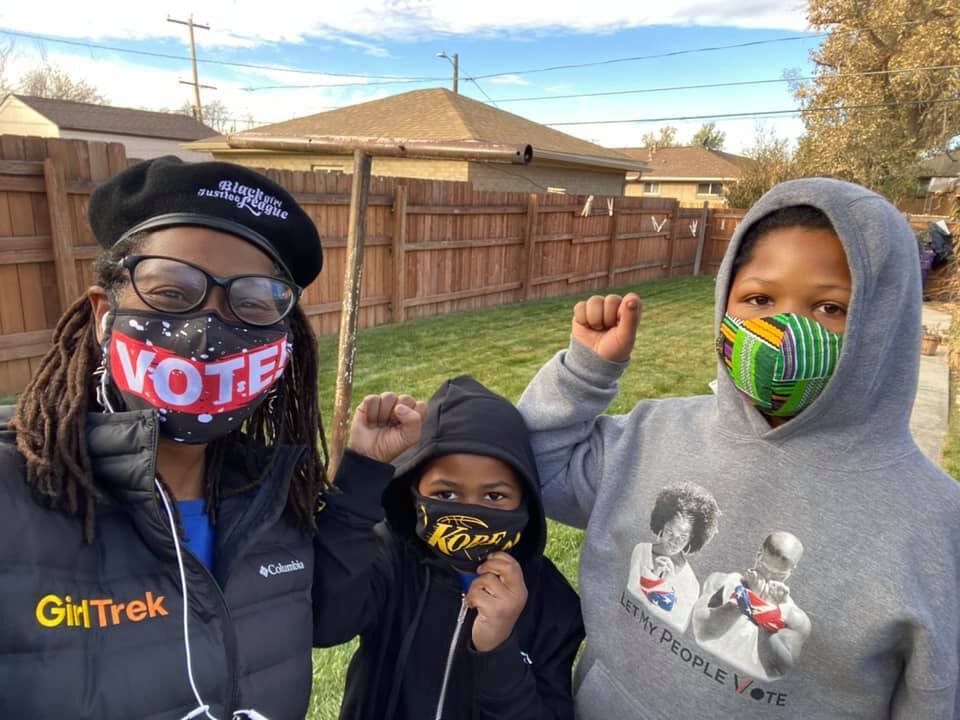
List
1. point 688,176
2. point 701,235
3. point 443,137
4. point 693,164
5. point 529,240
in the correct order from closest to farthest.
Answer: point 529,240 → point 443,137 → point 701,235 → point 688,176 → point 693,164

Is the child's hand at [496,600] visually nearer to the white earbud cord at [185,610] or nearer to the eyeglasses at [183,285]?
the white earbud cord at [185,610]

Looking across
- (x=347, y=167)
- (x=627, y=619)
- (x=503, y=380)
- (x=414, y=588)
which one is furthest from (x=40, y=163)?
(x=347, y=167)

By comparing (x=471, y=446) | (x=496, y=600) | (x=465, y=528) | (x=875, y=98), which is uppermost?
(x=875, y=98)

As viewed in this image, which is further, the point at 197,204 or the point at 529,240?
the point at 529,240

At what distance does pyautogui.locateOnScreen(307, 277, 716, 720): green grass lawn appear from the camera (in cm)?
638

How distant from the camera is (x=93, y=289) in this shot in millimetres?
1285

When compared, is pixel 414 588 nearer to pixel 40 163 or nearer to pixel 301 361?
pixel 301 361

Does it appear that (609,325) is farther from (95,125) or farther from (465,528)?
(95,125)

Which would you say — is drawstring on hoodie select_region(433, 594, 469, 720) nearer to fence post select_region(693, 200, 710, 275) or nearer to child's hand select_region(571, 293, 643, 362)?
child's hand select_region(571, 293, 643, 362)

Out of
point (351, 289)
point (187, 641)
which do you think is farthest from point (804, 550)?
point (351, 289)

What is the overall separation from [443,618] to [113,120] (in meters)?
34.1

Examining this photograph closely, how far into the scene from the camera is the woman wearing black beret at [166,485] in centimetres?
106

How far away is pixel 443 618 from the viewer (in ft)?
5.53

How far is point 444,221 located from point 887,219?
30.3ft
